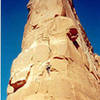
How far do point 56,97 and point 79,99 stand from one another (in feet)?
3.34

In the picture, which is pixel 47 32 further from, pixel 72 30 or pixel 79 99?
pixel 79 99

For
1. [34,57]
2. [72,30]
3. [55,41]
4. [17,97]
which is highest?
[72,30]

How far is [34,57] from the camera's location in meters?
7.94

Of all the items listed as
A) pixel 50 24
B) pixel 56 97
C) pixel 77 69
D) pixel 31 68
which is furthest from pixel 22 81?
pixel 50 24

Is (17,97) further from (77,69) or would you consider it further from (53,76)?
(77,69)

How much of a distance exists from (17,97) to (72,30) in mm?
A: 4434

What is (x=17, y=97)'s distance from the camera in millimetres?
7254

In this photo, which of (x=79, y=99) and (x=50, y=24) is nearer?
(x=79, y=99)

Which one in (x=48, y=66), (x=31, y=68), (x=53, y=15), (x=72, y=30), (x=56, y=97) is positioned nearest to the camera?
(x=56, y=97)

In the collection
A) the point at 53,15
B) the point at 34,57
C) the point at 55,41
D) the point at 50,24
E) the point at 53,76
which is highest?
the point at 53,15

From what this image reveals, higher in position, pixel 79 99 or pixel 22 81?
pixel 22 81

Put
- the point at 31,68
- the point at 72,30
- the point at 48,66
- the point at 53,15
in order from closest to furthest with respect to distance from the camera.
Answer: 1. the point at 48,66
2. the point at 31,68
3. the point at 72,30
4. the point at 53,15

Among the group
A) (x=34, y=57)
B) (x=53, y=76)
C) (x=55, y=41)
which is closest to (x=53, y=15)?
(x=55, y=41)

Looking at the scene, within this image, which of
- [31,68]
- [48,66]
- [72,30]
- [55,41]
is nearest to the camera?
[48,66]
